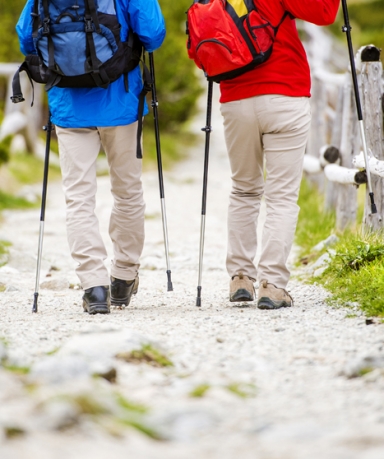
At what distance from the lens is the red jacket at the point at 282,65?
14.0 feet

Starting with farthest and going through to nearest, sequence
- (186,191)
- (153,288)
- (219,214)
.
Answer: (186,191), (219,214), (153,288)

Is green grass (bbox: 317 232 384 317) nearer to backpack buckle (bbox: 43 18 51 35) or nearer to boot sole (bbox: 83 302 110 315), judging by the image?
boot sole (bbox: 83 302 110 315)

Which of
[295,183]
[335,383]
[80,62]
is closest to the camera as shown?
[335,383]

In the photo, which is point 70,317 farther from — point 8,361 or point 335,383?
point 335,383

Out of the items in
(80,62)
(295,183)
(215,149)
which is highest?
(80,62)

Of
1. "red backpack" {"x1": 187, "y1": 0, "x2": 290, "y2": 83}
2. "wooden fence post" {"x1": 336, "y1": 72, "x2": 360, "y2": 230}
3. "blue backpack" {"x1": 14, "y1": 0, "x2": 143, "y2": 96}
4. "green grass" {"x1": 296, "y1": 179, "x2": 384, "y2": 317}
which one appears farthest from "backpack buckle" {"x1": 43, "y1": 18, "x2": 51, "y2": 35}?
"wooden fence post" {"x1": 336, "y1": 72, "x2": 360, "y2": 230}

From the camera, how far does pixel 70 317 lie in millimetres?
4449

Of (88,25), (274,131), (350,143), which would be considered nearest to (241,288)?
(274,131)

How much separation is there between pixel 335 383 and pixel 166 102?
588 inches

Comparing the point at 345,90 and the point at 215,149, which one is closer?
the point at 345,90

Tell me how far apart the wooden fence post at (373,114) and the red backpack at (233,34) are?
1.63 m

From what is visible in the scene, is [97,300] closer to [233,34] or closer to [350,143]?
[233,34]

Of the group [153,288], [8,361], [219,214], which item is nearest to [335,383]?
[8,361]

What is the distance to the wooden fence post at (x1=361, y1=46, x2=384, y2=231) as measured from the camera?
18.4ft
